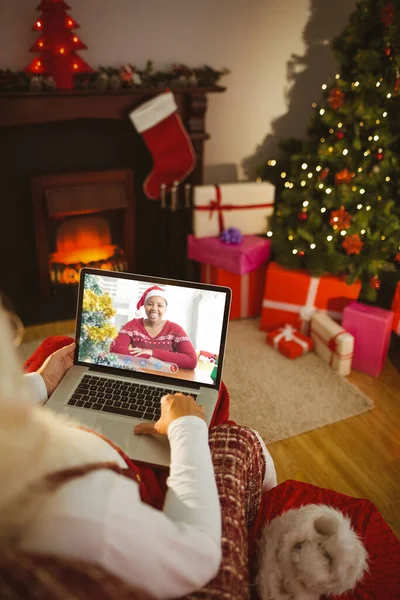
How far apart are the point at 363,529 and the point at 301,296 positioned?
158 centimetres

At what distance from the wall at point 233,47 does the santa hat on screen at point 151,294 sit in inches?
65.4

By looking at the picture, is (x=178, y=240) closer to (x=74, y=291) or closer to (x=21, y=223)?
(x=74, y=291)

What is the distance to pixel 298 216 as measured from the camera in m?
2.63

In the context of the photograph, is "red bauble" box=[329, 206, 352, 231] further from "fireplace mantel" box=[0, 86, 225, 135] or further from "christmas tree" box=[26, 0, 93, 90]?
"christmas tree" box=[26, 0, 93, 90]

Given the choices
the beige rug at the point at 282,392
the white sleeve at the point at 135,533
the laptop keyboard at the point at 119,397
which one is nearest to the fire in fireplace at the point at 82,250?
the beige rug at the point at 282,392

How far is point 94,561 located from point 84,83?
2.23 meters

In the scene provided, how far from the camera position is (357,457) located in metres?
2.02

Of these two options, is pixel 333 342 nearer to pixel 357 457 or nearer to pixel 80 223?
pixel 357 457

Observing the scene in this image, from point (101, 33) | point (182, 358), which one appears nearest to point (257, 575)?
point (182, 358)

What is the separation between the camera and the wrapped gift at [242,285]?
110 inches

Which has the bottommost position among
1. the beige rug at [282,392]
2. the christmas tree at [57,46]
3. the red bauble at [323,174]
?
the beige rug at [282,392]

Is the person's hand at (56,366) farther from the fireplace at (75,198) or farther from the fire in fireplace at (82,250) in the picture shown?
the fire in fireplace at (82,250)

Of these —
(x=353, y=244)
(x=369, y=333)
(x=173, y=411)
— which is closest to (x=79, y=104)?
(x=353, y=244)

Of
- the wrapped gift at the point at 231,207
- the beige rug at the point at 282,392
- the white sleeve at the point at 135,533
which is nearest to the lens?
the white sleeve at the point at 135,533
